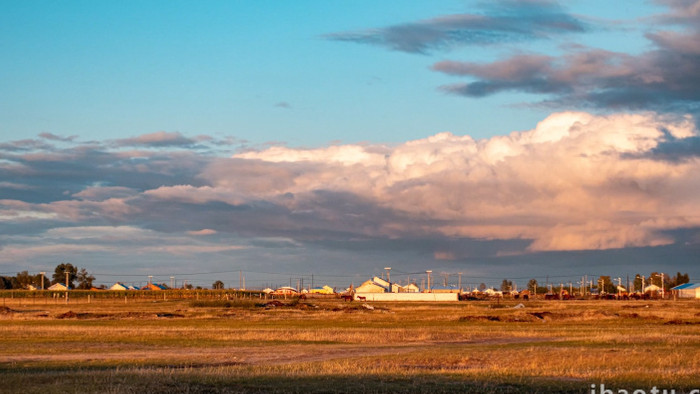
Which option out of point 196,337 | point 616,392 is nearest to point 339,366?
point 616,392

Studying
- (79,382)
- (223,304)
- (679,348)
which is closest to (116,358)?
(79,382)

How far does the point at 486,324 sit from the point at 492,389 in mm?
52391

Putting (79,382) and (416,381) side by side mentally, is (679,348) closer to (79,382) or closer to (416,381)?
(416,381)

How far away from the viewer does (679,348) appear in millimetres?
42531

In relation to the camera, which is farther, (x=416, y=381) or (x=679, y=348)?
(x=679, y=348)

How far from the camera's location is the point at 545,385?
2627cm

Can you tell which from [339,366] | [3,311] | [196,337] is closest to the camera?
[339,366]

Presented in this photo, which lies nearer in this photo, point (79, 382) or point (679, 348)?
point (79, 382)

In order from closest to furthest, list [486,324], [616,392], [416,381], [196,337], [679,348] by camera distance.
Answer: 1. [616,392]
2. [416,381]
3. [679,348]
4. [196,337]
5. [486,324]

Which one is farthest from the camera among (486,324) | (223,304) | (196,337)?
(223,304)

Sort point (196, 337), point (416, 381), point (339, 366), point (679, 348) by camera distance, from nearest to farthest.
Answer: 1. point (416, 381)
2. point (339, 366)
3. point (679, 348)
4. point (196, 337)

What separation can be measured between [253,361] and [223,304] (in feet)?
325

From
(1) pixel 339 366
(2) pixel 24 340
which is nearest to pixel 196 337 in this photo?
(2) pixel 24 340

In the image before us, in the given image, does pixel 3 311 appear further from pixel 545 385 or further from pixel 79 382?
pixel 545 385
